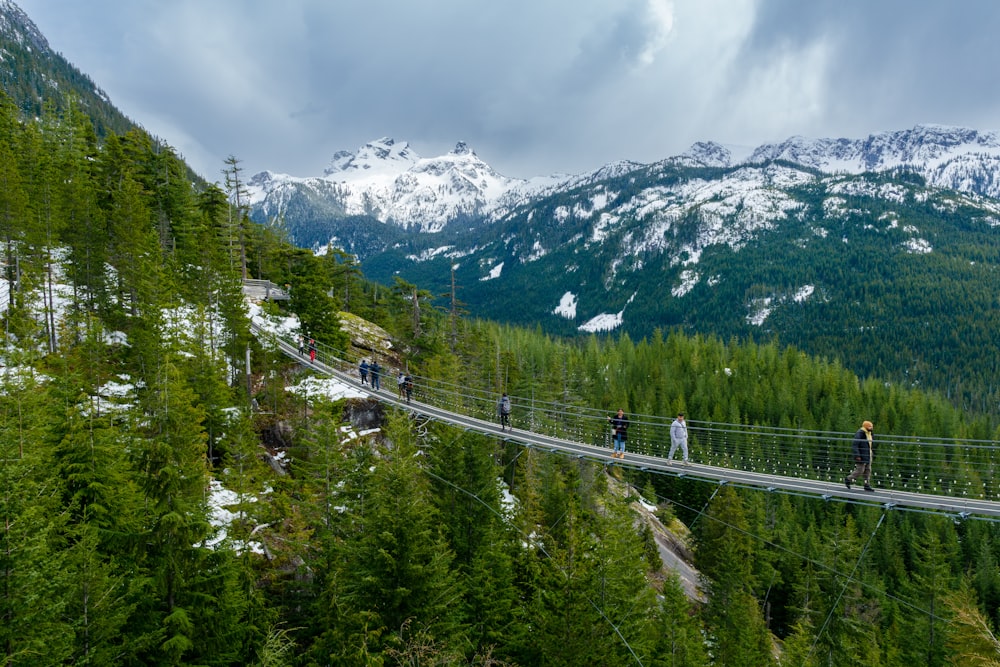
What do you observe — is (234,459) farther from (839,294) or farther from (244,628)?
(839,294)

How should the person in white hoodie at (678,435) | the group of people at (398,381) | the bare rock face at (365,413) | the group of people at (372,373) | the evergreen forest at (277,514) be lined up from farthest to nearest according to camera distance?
1. the bare rock face at (365,413)
2. the group of people at (372,373)
3. the group of people at (398,381)
4. the person in white hoodie at (678,435)
5. the evergreen forest at (277,514)

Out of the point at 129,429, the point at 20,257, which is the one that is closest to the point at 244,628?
the point at 129,429

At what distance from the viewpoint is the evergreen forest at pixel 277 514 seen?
1299 cm

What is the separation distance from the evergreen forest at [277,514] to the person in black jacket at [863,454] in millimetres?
1455

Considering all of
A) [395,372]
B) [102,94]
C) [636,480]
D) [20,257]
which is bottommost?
[636,480]

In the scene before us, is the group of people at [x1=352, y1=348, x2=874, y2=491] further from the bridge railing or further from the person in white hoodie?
the bridge railing

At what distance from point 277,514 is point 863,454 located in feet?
65.5

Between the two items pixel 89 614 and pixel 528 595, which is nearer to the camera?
pixel 89 614

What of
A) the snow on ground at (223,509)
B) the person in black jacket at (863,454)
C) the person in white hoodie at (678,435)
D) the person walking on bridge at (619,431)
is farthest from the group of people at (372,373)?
the person in black jacket at (863,454)

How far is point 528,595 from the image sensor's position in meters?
22.5

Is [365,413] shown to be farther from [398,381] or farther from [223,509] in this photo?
[223,509]

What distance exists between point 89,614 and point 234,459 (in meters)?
8.90

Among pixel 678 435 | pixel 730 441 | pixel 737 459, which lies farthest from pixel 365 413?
pixel 730 441

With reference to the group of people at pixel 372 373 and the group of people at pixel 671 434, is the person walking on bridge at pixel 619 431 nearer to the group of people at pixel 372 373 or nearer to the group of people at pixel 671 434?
the group of people at pixel 671 434
